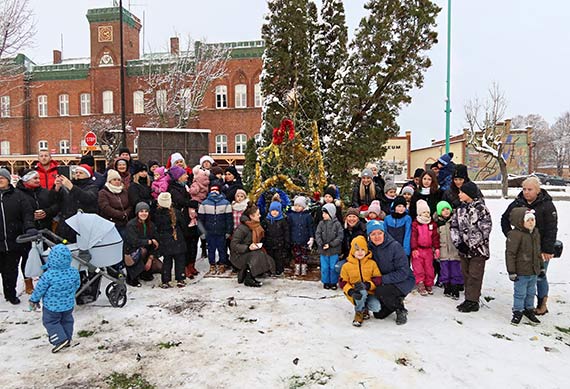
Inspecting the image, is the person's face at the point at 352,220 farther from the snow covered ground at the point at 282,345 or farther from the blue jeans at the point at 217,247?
the blue jeans at the point at 217,247

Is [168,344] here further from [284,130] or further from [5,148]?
[5,148]

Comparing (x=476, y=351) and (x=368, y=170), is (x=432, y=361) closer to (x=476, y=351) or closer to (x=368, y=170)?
(x=476, y=351)

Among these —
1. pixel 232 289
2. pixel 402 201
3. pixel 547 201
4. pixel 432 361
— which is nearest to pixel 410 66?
pixel 402 201

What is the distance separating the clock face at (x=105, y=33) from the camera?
35522 millimetres

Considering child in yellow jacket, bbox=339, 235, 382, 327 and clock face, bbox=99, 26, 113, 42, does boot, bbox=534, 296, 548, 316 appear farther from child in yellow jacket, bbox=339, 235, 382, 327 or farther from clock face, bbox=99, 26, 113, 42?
clock face, bbox=99, 26, 113, 42

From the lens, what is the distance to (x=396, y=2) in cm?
821

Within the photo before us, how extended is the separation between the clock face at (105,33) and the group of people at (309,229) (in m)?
32.7

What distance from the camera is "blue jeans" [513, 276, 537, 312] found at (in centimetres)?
511

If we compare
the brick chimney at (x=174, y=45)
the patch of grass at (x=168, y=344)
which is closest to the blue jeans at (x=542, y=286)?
the patch of grass at (x=168, y=344)

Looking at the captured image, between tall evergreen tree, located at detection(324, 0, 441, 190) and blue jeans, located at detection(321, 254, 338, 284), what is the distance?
8.07ft

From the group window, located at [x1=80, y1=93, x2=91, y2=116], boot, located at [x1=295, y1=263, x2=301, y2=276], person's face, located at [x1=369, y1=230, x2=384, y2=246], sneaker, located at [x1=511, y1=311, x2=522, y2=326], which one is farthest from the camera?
window, located at [x1=80, y1=93, x2=91, y2=116]

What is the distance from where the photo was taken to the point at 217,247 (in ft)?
24.3

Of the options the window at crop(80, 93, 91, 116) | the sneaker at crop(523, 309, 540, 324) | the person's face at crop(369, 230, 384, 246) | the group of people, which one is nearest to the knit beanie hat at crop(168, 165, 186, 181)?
the group of people

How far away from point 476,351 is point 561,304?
2713mm
